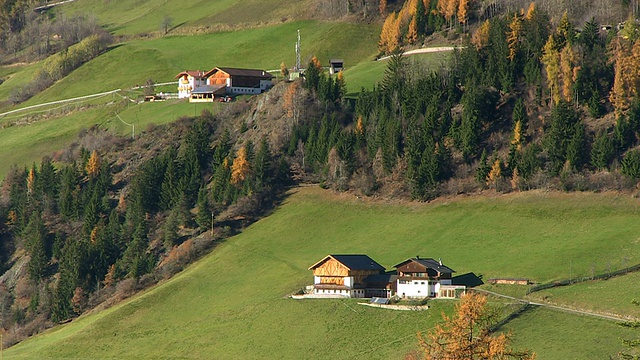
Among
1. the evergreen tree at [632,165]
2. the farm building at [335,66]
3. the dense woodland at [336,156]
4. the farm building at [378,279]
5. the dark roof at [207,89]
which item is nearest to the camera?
the farm building at [378,279]

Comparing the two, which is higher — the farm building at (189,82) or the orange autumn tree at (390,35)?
the orange autumn tree at (390,35)

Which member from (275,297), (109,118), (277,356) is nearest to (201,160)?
(109,118)

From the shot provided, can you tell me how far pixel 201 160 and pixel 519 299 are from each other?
70.2 m

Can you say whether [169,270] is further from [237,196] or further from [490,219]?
[490,219]

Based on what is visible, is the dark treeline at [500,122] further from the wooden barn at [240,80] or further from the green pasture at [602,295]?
the wooden barn at [240,80]

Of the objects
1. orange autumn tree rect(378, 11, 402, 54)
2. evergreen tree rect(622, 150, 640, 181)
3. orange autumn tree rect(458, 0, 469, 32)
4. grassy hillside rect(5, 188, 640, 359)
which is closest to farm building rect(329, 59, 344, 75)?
orange autumn tree rect(378, 11, 402, 54)

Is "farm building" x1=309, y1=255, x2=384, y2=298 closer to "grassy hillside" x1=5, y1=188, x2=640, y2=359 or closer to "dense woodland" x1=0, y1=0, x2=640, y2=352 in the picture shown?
"grassy hillside" x1=5, y1=188, x2=640, y2=359

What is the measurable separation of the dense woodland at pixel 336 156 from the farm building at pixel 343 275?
23.4 meters

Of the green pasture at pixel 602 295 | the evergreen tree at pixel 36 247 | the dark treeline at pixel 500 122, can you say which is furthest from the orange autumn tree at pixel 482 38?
Result: the evergreen tree at pixel 36 247

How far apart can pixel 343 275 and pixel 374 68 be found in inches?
2793

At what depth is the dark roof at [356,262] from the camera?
367ft

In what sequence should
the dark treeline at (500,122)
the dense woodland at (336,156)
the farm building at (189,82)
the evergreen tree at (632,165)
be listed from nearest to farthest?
the evergreen tree at (632,165)
the dark treeline at (500,122)
the dense woodland at (336,156)
the farm building at (189,82)

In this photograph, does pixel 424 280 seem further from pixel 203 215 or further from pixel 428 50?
pixel 428 50

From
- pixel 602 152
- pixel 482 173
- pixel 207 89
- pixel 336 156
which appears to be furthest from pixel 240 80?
pixel 602 152
